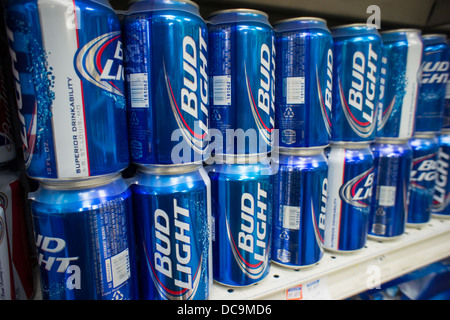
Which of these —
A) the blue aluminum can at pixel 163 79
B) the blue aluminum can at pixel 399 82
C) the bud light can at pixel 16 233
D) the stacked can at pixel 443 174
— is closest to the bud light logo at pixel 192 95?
the blue aluminum can at pixel 163 79

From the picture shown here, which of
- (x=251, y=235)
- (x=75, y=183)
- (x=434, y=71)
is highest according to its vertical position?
(x=434, y=71)

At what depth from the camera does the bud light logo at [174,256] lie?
0.66 m

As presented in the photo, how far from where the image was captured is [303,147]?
851 mm

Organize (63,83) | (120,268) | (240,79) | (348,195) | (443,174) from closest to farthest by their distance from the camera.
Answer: (63,83)
(120,268)
(240,79)
(348,195)
(443,174)

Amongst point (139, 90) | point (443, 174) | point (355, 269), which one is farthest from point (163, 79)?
point (443, 174)

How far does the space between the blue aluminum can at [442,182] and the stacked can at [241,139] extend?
941 millimetres

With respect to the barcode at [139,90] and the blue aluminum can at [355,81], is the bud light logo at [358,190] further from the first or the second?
the barcode at [139,90]

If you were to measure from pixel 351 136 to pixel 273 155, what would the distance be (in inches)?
10.6

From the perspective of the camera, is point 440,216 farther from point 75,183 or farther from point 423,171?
point 75,183

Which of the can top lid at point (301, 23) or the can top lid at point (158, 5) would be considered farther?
the can top lid at point (301, 23)

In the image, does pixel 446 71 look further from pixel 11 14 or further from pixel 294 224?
pixel 11 14

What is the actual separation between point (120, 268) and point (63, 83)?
39 cm

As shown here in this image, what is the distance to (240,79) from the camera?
73 cm

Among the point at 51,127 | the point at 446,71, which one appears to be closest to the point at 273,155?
the point at 51,127
